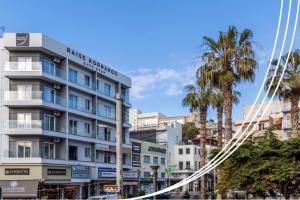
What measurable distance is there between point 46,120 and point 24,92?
3.47 meters

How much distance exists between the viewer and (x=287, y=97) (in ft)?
126

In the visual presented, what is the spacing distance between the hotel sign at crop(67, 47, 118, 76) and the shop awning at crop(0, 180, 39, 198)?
1397cm

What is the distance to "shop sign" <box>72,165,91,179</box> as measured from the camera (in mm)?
55031

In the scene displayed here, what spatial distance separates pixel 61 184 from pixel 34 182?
4745mm

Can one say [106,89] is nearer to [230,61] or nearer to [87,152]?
[87,152]

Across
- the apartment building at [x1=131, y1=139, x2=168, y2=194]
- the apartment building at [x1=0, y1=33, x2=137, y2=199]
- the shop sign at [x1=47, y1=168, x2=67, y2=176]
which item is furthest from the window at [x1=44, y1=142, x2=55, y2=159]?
the apartment building at [x1=131, y1=139, x2=168, y2=194]

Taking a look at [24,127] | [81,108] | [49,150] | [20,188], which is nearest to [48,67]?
[24,127]

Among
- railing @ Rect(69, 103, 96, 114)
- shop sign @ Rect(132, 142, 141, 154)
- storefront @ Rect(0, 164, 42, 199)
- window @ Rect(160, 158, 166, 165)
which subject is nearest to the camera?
storefront @ Rect(0, 164, 42, 199)

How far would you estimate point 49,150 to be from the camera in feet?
171

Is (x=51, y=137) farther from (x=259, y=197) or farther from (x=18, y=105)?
(x=259, y=197)

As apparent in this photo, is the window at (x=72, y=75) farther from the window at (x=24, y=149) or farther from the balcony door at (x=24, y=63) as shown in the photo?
the window at (x=24, y=149)

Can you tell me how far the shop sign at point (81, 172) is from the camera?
55.0 meters

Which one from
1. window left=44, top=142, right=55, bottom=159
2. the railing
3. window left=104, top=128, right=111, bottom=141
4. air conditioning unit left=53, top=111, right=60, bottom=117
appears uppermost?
the railing

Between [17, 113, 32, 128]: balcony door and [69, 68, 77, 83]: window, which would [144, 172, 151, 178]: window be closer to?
[69, 68, 77, 83]: window
